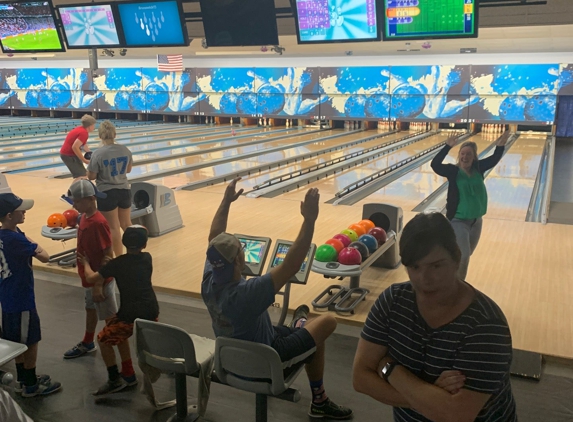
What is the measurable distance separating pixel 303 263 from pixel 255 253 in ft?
0.90

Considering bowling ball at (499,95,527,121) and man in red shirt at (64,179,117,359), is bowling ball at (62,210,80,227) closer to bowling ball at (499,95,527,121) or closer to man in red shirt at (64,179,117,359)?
man in red shirt at (64,179,117,359)

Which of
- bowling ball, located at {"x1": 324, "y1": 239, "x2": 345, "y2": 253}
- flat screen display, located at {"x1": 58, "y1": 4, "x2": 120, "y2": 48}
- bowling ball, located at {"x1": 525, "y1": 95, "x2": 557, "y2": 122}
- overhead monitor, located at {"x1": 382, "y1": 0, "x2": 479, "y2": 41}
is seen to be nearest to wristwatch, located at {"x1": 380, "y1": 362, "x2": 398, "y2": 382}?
bowling ball, located at {"x1": 324, "y1": 239, "x2": 345, "y2": 253}

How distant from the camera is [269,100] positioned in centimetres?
1708

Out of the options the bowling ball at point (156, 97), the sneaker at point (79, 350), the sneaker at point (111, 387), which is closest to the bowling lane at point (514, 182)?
the sneaker at point (79, 350)

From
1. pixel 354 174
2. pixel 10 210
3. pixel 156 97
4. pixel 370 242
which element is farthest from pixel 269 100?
pixel 10 210

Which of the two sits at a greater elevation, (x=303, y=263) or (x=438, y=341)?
(x=438, y=341)

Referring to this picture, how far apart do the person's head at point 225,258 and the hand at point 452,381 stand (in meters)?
0.98

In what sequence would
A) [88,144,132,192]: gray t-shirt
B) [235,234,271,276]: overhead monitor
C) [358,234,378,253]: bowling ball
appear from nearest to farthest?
[235,234,271,276]: overhead monitor, [358,234,378,253]: bowling ball, [88,144,132,192]: gray t-shirt

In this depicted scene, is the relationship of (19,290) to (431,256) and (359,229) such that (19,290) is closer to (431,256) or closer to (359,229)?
(431,256)

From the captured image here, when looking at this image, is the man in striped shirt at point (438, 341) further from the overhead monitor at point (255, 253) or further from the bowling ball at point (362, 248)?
the bowling ball at point (362, 248)

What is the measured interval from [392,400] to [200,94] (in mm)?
17358

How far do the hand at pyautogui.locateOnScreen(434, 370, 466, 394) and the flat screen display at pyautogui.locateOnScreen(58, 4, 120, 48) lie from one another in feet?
17.4

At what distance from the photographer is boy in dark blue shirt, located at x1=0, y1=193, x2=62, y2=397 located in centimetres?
248

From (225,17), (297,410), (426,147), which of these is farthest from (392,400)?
(426,147)
